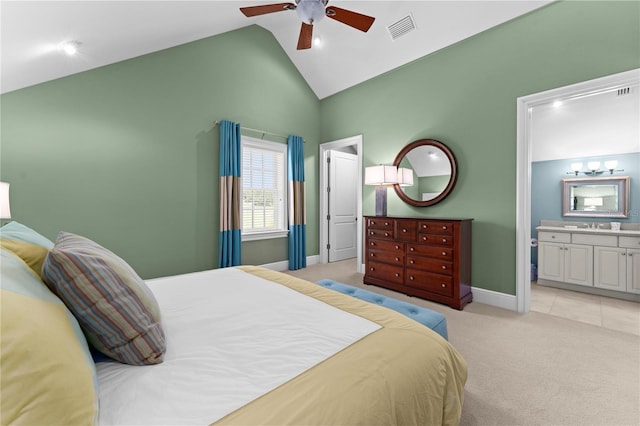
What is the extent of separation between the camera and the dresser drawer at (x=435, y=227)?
3.07 metres

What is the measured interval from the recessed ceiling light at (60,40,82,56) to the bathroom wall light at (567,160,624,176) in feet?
20.7

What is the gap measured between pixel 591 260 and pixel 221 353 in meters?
4.67

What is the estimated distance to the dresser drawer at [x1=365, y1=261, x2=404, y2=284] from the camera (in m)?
3.55

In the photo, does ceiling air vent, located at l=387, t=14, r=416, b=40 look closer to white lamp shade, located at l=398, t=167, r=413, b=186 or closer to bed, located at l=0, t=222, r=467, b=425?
white lamp shade, located at l=398, t=167, r=413, b=186

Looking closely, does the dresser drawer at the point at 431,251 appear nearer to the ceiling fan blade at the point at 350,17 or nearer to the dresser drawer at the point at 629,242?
the dresser drawer at the point at 629,242

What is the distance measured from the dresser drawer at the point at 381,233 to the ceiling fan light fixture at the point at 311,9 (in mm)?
2530

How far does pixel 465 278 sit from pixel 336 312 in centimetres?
247

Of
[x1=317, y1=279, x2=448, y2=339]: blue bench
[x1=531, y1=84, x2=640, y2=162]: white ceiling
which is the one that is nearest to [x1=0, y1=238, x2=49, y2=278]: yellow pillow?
[x1=317, y1=279, x2=448, y2=339]: blue bench

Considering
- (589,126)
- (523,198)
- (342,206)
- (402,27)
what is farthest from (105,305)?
(589,126)

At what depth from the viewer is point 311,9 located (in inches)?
81.8

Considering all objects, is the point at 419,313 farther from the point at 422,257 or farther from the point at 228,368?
the point at 422,257

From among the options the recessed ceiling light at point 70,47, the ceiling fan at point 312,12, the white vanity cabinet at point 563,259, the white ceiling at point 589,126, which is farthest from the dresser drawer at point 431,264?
the recessed ceiling light at point 70,47

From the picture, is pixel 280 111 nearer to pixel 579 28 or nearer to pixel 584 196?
pixel 579 28

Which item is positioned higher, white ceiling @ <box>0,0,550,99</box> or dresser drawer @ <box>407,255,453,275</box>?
white ceiling @ <box>0,0,550,99</box>
